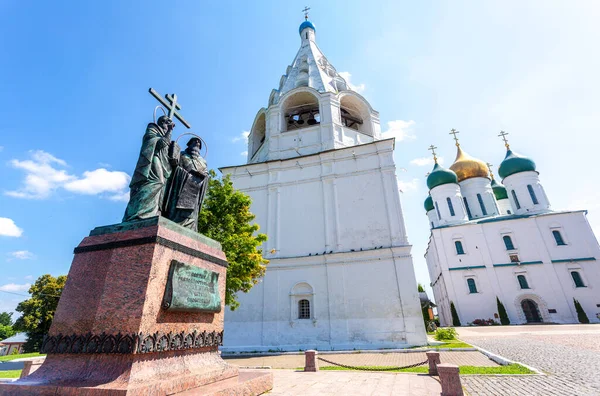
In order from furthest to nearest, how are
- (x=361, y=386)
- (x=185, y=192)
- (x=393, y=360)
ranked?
(x=393, y=360)
(x=361, y=386)
(x=185, y=192)

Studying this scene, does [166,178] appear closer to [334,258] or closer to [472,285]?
[334,258]

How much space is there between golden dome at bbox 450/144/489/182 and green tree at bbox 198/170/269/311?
3215cm

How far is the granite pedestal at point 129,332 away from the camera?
9.68 feet

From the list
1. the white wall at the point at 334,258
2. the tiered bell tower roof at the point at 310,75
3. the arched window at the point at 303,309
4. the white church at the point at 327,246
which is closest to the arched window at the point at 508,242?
the white church at the point at 327,246

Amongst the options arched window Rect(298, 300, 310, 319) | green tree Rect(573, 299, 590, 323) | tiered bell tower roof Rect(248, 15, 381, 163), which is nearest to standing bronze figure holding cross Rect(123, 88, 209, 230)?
arched window Rect(298, 300, 310, 319)

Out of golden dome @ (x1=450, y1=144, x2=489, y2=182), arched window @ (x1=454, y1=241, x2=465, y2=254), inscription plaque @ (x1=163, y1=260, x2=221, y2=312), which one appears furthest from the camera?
golden dome @ (x1=450, y1=144, x2=489, y2=182)

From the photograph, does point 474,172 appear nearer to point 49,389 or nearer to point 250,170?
→ point 250,170

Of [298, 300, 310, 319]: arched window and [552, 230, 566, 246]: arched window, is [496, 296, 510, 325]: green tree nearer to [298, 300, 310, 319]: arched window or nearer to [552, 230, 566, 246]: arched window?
[552, 230, 566, 246]: arched window

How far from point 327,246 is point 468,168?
29177mm

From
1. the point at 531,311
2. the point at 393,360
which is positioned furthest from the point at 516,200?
the point at 393,360

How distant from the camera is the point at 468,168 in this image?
3594 cm

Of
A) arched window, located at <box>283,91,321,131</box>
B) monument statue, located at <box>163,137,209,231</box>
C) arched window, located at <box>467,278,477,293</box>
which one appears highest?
arched window, located at <box>283,91,321,131</box>

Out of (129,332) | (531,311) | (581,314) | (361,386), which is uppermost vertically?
(531,311)

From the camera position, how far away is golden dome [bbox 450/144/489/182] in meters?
35.8
